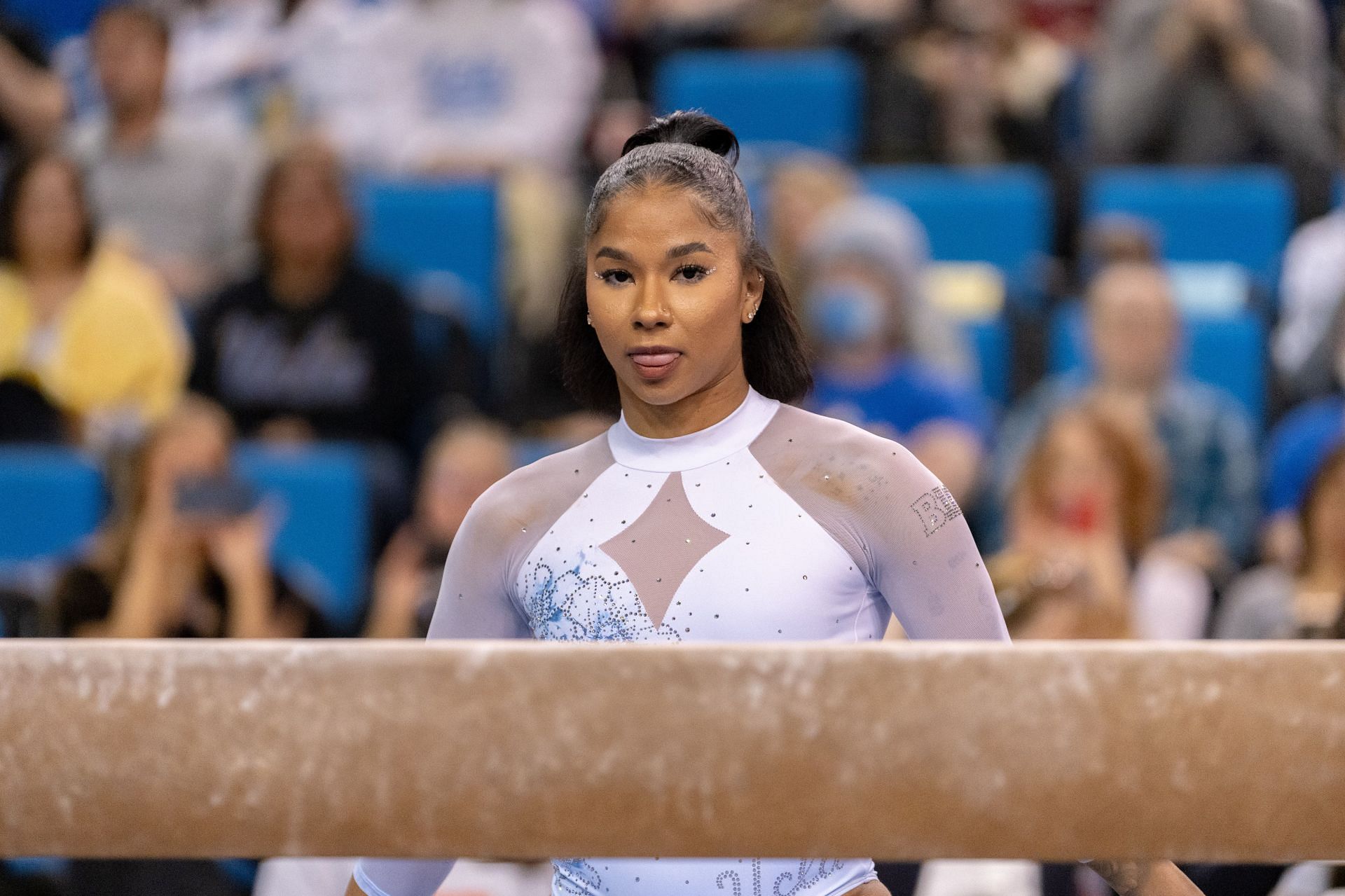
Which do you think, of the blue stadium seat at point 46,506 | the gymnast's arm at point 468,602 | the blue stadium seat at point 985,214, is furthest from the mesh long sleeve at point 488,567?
the blue stadium seat at point 985,214

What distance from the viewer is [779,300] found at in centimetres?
196

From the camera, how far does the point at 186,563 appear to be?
13.5 ft

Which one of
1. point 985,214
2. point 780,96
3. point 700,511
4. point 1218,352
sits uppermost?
point 780,96

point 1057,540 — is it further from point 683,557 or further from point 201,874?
point 683,557

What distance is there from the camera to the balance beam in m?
1.48

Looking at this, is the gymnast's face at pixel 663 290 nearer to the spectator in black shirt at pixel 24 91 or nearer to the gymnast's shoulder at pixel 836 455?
the gymnast's shoulder at pixel 836 455

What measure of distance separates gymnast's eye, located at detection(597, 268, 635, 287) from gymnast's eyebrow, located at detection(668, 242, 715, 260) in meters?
0.05

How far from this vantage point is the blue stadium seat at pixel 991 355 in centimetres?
500

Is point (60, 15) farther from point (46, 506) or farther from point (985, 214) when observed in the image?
point (985, 214)

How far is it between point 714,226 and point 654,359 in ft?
0.48

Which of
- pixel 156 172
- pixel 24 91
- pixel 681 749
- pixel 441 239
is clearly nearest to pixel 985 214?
pixel 441 239

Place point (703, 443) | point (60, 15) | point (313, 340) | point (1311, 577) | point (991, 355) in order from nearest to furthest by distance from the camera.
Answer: point (703, 443)
point (1311, 577)
point (313, 340)
point (991, 355)
point (60, 15)

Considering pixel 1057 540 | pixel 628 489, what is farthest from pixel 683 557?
pixel 1057 540

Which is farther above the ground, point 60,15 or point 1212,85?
point 60,15
